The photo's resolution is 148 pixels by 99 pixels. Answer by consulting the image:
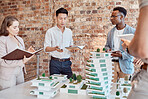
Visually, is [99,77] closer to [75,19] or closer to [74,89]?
[74,89]

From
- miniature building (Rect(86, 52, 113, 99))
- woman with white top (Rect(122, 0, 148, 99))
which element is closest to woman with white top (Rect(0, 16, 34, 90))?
miniature building (Rect(86, 52, 113, 99))

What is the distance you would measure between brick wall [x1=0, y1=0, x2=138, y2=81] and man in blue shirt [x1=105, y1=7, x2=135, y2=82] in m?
0.64

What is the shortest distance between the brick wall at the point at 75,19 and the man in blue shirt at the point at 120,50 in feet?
2.11

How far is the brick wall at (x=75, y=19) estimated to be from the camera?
3.22 metres

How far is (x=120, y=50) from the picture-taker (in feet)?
8.15

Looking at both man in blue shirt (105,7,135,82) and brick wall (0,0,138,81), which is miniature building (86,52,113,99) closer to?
man in blue shirt (105,7,135,82)

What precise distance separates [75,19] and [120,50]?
56.2 inches

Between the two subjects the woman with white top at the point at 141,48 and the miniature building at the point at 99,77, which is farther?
the miniature building at the point at 99,77

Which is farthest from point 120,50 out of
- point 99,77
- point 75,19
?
point 75,19

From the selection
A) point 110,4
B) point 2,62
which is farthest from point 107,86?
point 110,4

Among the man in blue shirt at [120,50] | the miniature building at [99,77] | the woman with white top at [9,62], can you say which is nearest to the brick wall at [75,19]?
the man in blue shirt at [120,50]

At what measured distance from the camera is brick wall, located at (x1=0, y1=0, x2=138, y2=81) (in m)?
3.22

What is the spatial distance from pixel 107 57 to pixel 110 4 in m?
2.03

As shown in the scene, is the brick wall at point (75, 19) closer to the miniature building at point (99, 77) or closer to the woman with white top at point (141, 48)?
the miniature building at point (99, 77)
